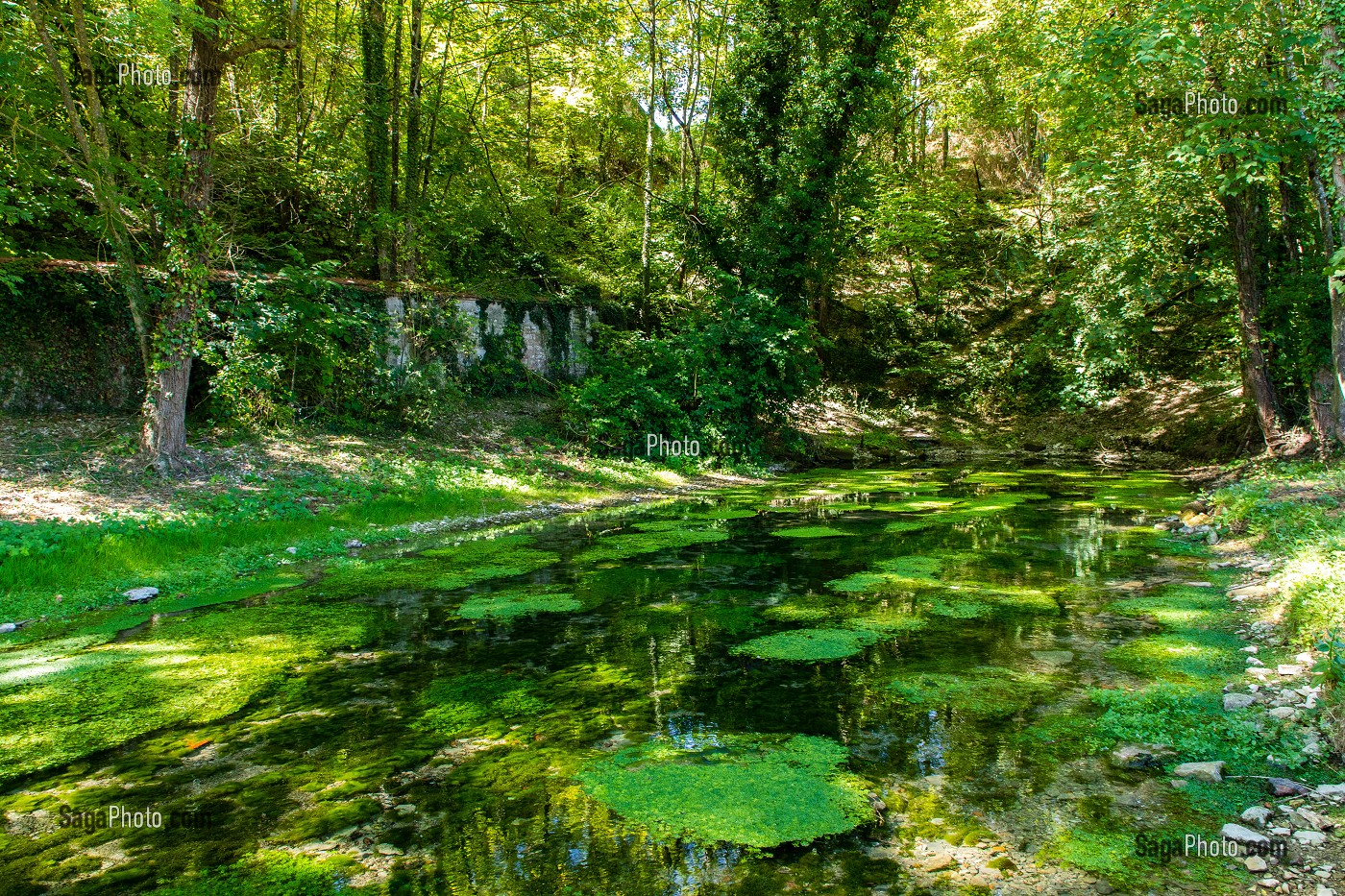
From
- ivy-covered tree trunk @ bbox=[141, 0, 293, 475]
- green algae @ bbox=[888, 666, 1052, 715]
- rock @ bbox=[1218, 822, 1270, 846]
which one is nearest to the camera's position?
rock @ bbox=[1218, 822, 1270, 846]

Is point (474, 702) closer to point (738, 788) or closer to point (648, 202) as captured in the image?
point (738, 788)

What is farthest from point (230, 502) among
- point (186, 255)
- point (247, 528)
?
point (186, 255)

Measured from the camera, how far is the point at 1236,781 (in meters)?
3.41

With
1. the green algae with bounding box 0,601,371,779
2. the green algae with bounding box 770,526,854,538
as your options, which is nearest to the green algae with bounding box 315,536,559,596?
the green algae with bounding box 0,601,371,779

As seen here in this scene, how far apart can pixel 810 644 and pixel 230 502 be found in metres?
7.30

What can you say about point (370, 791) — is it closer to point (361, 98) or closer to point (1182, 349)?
point (361, 98)

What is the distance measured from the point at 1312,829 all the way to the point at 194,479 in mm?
10932

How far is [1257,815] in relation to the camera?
10.1ft

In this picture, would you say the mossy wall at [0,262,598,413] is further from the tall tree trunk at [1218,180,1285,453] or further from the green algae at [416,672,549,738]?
the tall tree trunk at [1218,180,1285,453]

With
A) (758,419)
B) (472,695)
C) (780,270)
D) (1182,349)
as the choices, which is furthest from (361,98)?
(1182,349)

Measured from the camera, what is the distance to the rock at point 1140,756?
363 centimetres

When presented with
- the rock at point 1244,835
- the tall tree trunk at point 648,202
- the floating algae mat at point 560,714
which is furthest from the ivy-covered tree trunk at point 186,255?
the rock at point 1244,835

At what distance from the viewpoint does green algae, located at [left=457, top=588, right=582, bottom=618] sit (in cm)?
645

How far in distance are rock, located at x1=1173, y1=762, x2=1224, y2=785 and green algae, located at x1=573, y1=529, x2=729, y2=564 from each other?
5.97m
